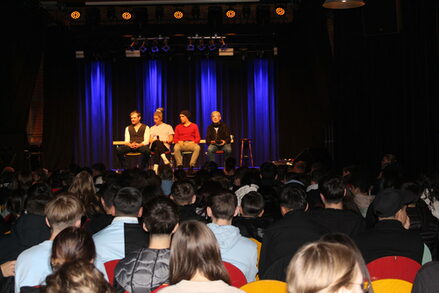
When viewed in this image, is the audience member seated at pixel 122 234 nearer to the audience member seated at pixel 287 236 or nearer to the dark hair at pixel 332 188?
the audience member seated at pixel 287 236

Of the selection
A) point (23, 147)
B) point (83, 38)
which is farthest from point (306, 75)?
point (23, 147)

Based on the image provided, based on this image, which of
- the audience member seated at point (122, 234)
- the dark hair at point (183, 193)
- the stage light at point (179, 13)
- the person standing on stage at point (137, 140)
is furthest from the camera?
the stage light at point (179, 13)

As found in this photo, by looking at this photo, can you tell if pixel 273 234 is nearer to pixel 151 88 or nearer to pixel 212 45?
pixel 212 45

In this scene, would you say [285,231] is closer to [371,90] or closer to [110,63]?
[371,90]

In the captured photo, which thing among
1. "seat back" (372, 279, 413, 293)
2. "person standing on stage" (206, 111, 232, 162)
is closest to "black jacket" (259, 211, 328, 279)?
"seat back" (372, 279, 413, 293)

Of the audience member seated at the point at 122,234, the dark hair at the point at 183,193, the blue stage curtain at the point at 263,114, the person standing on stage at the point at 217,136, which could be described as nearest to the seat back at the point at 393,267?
the audience member seated at the point at 122,234

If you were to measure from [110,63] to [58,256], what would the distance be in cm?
1439

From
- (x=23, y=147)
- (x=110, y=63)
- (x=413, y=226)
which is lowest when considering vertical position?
(x=413, y=226)

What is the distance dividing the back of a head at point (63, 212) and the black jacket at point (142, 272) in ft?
1.65

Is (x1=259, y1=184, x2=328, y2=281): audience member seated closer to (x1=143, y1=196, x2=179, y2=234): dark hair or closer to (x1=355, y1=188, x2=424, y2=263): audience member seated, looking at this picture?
(x1=355, y1=188, x2=424, y2=263): audience member seated

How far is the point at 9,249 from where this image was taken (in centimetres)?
376

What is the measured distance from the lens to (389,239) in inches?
140

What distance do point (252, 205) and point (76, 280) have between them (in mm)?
2756

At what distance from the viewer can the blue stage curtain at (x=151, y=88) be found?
1656 centimetres
